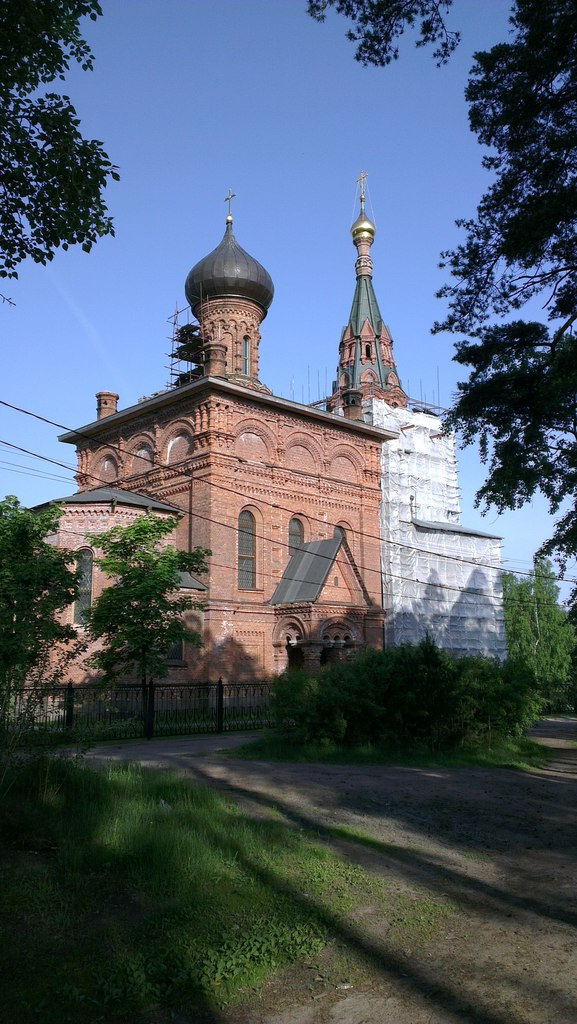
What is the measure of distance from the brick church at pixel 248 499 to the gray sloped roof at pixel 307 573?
50mm

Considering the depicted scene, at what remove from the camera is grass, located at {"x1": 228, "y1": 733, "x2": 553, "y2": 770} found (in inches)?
484

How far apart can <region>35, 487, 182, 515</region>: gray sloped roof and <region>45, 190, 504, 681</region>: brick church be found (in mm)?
68

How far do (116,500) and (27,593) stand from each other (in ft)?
50.7

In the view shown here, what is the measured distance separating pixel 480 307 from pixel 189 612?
15783 mm

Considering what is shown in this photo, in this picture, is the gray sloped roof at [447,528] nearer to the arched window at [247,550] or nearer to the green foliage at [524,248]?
the arched window at [247,550]

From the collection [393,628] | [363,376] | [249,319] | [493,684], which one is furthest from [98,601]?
[363,376]

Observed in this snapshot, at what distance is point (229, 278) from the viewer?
105ft

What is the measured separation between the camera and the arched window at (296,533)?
28.3 metres

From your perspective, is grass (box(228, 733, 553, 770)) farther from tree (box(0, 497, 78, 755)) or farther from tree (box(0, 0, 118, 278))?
tree (box(0, 0, 118, 278))

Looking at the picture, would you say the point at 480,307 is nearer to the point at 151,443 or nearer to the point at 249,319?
the point at 151,443

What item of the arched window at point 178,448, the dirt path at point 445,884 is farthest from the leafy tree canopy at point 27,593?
the arched window at point 178,448

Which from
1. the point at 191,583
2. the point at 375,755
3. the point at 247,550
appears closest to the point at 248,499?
the point at 247,550

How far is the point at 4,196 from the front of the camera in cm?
771

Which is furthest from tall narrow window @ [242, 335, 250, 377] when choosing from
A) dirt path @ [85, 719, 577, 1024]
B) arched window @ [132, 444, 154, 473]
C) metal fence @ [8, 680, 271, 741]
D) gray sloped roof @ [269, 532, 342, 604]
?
dirt path @ [85, 719, 577, 1024]
